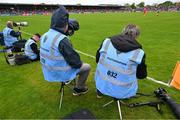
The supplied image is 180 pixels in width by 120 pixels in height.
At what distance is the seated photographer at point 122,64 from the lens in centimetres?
352

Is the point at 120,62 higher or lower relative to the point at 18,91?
higher

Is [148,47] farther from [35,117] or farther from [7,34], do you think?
[35,117]

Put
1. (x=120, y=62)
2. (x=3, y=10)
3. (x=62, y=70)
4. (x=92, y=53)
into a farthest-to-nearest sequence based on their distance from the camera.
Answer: (x=3, y=10) → (x=92, y=53) → (x=62, y=70) → (x=120, y=62)

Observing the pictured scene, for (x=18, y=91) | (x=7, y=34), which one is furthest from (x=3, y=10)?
(x=18, y=91)

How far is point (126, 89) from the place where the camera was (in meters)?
3.79

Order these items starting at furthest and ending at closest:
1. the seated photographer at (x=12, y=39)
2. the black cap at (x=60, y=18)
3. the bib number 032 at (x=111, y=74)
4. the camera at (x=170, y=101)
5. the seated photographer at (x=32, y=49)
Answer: the seated photographer at (x=12, y=39) < the seated photographer at (x=32, y=49) < the camera at (x=170, y=101) < the black cap at (x=60, y=18) < the bib number 032 at (x=111, y=74)

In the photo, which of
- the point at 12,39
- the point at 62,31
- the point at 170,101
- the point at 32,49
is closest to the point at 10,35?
the point at 12,39

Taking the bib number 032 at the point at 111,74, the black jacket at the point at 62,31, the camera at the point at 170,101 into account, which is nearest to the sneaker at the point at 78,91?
the black jacket at the point at 62,31

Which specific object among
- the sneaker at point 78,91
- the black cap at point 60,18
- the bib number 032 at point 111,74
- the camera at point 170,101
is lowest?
the sneaker at point 78,91

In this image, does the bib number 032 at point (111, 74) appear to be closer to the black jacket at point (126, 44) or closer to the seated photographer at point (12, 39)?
the black jacket at point (126, 44)

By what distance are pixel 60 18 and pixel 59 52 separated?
63cm

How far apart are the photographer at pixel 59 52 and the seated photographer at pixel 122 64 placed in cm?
59

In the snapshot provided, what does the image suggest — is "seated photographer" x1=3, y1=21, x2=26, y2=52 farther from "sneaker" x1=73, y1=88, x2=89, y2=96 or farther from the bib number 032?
the bib number 032

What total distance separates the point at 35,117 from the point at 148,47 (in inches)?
282
